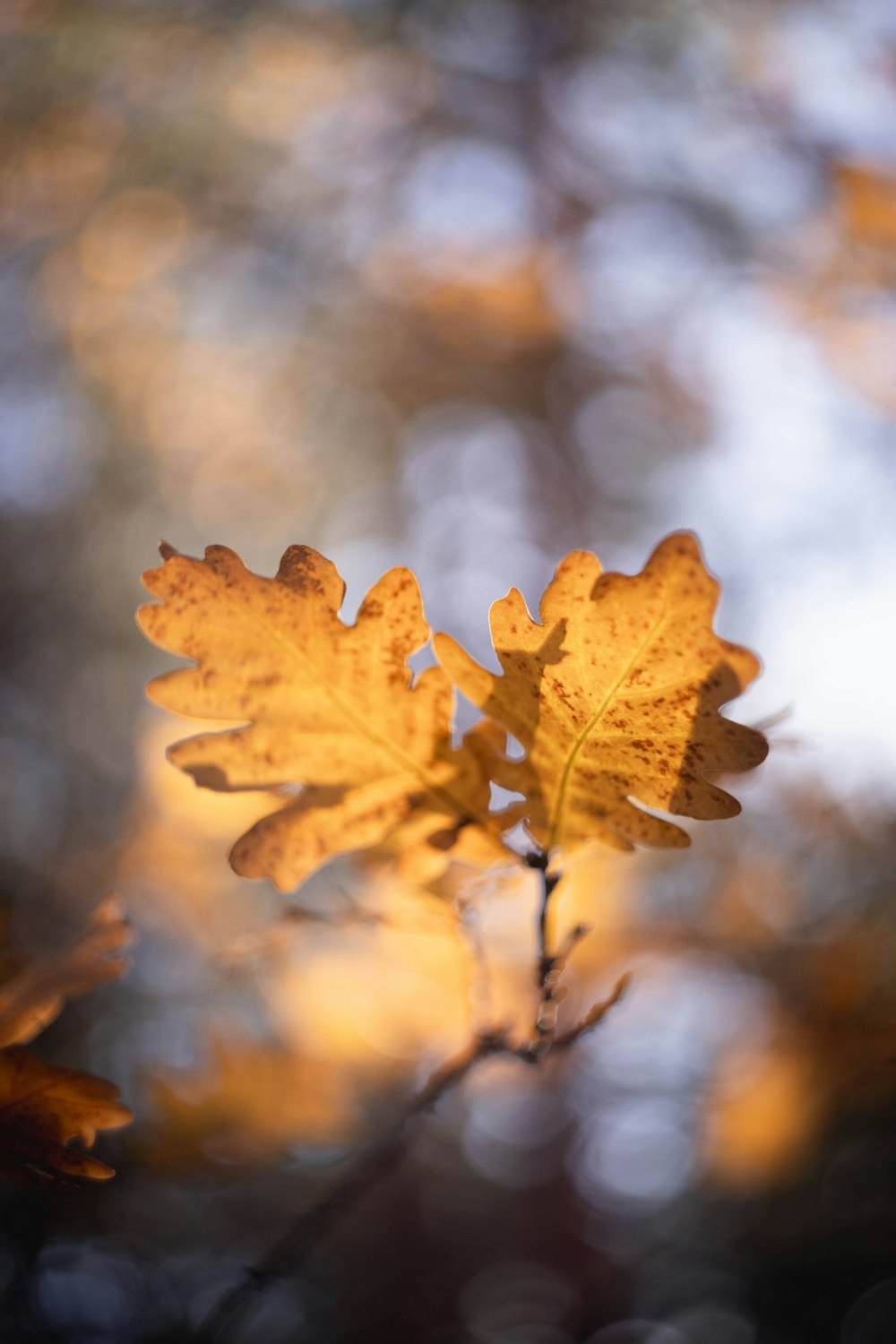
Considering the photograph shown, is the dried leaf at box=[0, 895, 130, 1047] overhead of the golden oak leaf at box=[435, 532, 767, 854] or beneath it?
beneath

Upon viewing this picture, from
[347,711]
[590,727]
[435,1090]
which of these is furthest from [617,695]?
[435,1090]

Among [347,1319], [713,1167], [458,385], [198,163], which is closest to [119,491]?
[198,163]

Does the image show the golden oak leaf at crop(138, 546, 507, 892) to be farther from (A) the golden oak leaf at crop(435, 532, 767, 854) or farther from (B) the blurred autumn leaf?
(B) the blurred autumn leaf

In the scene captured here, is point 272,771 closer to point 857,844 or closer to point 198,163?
point 857,844

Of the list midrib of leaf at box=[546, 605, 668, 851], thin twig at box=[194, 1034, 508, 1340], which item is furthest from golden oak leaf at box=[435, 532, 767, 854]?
thin twig at box=[194, 1034, 508, 1340]

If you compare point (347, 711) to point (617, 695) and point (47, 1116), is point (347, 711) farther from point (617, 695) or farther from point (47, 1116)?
point (47, 1116)

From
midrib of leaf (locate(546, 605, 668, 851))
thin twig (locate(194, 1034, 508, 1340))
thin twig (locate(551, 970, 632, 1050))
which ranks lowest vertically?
thin twig (locate(194, 1034, 508, 1340))
